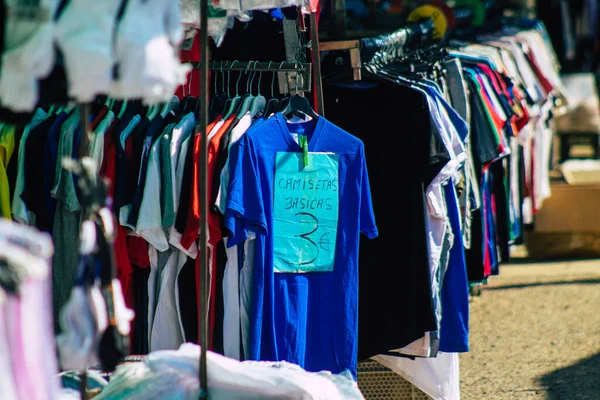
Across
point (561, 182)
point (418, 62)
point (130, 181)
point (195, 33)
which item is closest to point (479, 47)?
point (418, 62)

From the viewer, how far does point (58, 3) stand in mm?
2322

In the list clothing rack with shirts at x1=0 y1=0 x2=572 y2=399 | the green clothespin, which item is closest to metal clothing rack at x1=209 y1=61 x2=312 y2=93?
clothing rack with shirts at x1=0 y1=0 x2=572 y2=399

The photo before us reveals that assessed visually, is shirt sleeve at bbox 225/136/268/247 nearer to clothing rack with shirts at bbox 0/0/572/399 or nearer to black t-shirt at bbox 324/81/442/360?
clothing rack with shirts at bbox 0/0/572/399

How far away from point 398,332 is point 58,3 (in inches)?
90.2

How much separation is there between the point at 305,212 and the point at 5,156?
1.25m

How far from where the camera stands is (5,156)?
3.66 meters

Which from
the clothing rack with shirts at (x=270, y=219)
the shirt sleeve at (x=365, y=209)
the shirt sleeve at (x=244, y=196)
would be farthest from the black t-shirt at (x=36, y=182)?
the shirt sleeve at (x=365, y=209)

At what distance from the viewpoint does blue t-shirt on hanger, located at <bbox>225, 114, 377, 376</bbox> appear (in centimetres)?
346

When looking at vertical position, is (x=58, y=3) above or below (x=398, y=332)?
above

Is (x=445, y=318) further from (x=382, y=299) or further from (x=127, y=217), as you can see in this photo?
(x=127, y=217)

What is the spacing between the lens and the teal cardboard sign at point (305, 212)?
3.54 m

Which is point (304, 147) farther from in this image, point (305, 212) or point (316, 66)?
point (316, 66)

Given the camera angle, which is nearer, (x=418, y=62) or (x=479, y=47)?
(x=418, y=62)

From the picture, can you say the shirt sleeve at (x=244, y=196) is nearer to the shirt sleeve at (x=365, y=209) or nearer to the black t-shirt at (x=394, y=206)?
the shirt sleeve at (x=365, y=209)
